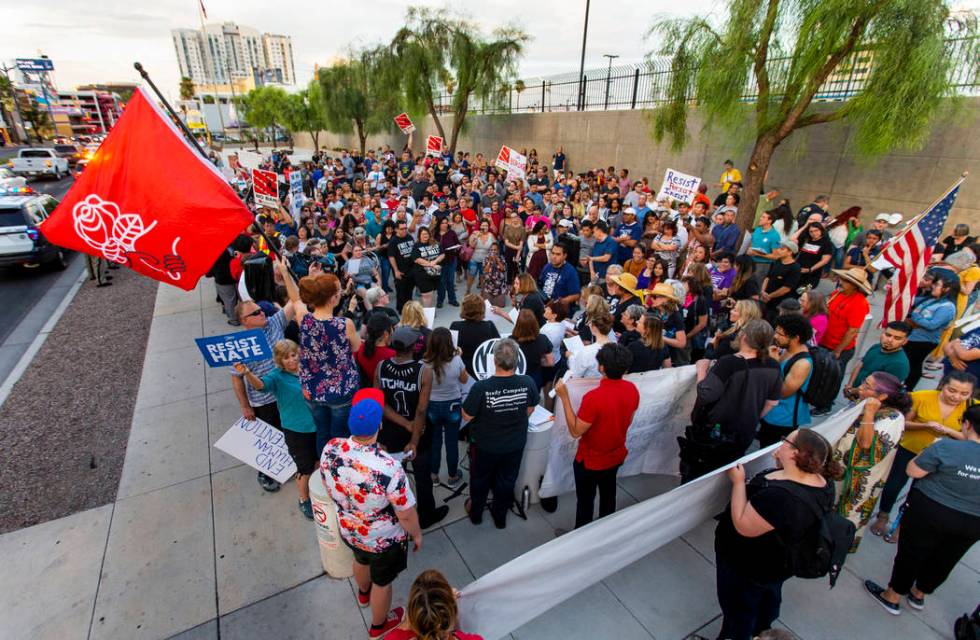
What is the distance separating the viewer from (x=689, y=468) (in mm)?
4102

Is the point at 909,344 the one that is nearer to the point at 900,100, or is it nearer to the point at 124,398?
the point at 900,100

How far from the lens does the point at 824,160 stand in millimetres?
11781

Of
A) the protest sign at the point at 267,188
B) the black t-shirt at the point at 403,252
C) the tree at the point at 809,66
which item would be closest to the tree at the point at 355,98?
the protest sign at the point at 267,188

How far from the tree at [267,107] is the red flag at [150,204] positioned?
5353 centimetres

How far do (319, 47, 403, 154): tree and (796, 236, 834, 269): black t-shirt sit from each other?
21866 millimetres

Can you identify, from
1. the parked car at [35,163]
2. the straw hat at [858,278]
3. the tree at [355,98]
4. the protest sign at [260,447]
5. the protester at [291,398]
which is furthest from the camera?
the parked car at [35,163]

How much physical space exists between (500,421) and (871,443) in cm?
263

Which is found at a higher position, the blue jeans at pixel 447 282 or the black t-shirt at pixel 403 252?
the black t-shirt at pixel 403 252

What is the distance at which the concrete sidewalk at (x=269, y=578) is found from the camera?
3338 millimetres

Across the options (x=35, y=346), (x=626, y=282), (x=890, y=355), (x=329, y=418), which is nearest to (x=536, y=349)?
(x=626, y=282)

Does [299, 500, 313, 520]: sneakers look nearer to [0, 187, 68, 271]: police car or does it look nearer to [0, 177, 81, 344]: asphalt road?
[0, 177, 81, 344]: asphalt road

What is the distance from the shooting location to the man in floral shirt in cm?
261

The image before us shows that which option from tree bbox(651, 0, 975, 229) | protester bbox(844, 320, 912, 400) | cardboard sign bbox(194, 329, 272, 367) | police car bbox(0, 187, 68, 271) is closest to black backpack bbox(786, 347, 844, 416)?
protester bbox(844, 320, 912, 400)

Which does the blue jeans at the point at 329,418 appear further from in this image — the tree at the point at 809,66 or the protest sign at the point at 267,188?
the tree at the point at 809,66
